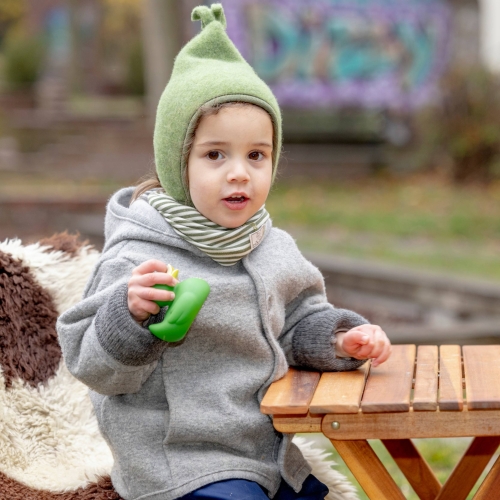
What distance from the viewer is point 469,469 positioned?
2.65 metres

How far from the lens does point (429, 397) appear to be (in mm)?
2074

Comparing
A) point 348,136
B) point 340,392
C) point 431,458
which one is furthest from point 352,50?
point 340,392

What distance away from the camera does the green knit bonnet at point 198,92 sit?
2.23 metres

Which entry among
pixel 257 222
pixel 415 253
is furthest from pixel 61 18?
pixel 257 222

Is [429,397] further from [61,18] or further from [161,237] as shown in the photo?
[61,18]

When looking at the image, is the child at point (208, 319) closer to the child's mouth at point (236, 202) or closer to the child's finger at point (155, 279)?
the child's mouth at point (236, 202)

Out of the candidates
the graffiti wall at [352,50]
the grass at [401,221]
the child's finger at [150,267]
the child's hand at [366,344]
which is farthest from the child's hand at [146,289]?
the graffiti wall at [352,50]

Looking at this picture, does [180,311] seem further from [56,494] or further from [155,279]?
[56,494]

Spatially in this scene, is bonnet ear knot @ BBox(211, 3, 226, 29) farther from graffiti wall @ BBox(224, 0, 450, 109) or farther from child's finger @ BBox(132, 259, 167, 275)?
graffiti wall @ BBox(224, 0, 450, 109)

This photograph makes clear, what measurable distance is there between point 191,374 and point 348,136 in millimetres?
11486

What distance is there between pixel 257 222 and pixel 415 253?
5862mm

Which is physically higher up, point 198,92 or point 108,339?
point 198,92

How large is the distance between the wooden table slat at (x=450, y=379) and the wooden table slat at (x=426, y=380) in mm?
15

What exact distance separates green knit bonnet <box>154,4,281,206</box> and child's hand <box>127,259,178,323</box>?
13.9 inches
